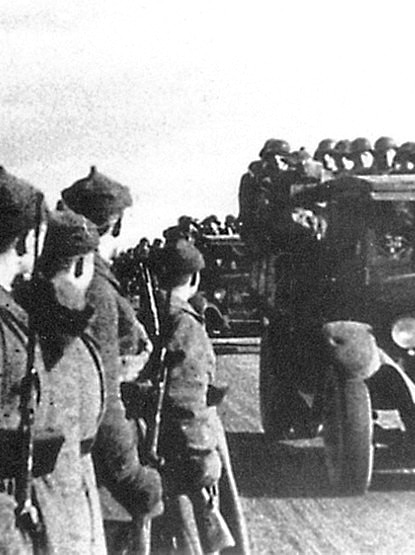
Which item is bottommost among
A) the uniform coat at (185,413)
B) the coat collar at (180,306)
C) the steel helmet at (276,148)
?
the uniform coat at (185,413)

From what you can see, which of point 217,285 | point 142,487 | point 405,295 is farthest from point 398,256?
point 217,285

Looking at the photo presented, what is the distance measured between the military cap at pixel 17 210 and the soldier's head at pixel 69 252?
26 cm

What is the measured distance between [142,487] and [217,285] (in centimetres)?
1649

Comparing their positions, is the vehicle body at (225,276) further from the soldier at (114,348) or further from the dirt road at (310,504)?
the soldier at (114,348)

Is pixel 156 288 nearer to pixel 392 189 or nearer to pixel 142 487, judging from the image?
pixel 142 487

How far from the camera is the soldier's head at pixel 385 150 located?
10578 mm

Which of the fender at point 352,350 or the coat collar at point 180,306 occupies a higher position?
the coat collar at point 180,306

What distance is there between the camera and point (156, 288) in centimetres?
553

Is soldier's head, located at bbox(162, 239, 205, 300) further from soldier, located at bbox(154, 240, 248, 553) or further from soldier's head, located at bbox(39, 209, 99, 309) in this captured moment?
soldier's head, located at bbox(39, 209, 99, 309)

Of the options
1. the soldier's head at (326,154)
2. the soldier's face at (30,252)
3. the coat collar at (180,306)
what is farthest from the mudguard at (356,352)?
the soldier's face at (30,252)

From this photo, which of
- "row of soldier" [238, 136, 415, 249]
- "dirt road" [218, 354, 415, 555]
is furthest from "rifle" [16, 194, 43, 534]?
"row of soldier" [238, 136, 415, 249]

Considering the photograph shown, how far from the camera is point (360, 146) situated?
10766 mm

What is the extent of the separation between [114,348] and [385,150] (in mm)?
7035

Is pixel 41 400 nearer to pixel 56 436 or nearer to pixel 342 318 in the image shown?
pixel 56 436
